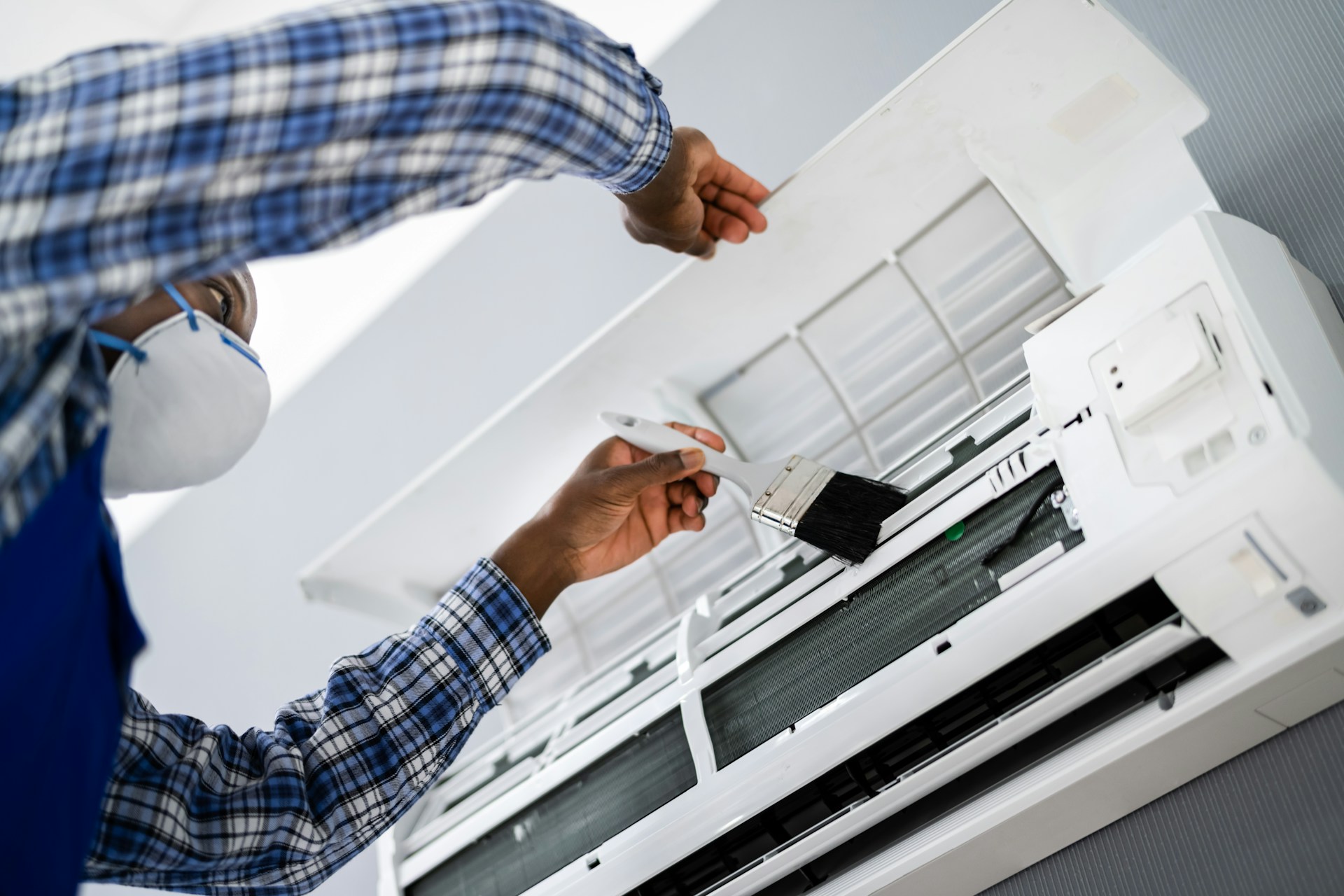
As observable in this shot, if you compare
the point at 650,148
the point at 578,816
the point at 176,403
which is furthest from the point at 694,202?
the point at 578,816

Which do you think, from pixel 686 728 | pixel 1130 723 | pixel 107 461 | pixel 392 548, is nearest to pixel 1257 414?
pixel 1130 723

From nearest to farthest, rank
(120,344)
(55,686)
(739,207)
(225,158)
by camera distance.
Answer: (225,158), (55,686), (120,344), (739,207)

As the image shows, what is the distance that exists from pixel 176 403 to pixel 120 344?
0.23 ft

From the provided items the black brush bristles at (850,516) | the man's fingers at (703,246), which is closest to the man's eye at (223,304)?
the man's fingers at (703,246)

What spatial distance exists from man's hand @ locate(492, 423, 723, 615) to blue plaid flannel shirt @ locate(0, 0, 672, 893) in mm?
362

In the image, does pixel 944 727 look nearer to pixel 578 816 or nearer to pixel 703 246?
pixel 578 816

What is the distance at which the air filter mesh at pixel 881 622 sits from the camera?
940 mm

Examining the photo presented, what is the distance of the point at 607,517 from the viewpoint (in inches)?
47.4

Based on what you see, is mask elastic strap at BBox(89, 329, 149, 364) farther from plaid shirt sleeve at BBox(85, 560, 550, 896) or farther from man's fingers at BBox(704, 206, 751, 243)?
man's fingers at BBox(704, 206, 751, 243)

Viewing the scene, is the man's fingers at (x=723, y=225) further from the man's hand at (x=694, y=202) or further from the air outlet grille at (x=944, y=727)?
the air outlet grille at (x=944, y=727)

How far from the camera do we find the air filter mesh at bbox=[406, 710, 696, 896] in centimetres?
112

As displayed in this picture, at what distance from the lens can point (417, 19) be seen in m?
0.67

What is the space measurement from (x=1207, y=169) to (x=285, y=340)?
1837 millimetres

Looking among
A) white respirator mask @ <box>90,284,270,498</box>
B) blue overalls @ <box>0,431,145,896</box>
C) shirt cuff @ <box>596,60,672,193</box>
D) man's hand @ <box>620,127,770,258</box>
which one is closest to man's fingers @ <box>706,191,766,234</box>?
man's hand @ <box>620,127,770,258</box>
